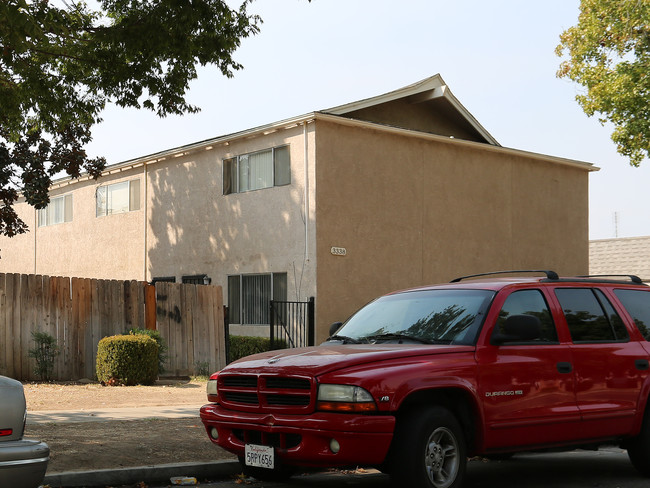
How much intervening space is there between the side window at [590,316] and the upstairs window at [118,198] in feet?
65.6

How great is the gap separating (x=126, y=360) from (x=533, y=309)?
32.4ft

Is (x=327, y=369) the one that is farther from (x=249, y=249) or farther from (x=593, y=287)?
(x=249, y=249)

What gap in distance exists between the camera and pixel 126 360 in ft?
51.7

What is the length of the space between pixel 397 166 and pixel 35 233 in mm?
15395

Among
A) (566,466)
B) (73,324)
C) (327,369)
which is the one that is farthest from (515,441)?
(73,324)

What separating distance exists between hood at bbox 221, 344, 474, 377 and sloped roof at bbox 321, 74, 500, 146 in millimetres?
15208

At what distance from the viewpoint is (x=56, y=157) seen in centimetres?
2294

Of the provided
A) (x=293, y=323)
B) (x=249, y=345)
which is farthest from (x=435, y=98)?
(x=249, y=345)

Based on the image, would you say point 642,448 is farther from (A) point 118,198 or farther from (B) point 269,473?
(A) point 118,198

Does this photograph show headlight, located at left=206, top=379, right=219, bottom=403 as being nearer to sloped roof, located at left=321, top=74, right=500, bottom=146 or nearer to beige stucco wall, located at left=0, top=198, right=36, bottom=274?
sloped roof, located at left=321, top=74, right=500, bottom=146

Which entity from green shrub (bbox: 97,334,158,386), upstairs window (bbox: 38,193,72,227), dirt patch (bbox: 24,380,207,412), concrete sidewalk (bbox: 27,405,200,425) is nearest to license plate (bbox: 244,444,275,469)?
concrete sidewalk (bbox: 27,405,200,425)

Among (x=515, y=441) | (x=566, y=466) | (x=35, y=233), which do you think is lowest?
(x=566, y=466)

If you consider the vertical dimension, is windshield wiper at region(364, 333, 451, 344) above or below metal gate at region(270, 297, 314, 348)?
above

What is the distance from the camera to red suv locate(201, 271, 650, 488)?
6.37 m
